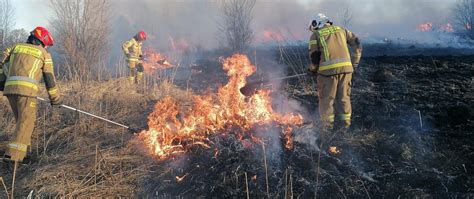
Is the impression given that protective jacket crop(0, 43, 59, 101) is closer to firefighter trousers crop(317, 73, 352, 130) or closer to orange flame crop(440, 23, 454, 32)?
firefighter trousers crop(317, 73, 352, 130)

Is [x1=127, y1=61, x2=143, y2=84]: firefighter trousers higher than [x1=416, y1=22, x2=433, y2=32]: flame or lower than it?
lower

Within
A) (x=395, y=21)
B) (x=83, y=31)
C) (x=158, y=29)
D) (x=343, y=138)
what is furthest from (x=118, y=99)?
(x=395, y=21)

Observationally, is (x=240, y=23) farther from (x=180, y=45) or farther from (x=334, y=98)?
(x=334, y=98)

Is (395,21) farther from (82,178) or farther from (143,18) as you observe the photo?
(82,178)

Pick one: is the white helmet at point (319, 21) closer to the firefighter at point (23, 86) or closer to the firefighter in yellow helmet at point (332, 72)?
the firefighter in yellow helmet at point (332, 72)

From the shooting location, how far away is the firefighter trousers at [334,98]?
557cm

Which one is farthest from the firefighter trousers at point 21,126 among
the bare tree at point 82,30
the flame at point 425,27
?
the flame at point 425,27

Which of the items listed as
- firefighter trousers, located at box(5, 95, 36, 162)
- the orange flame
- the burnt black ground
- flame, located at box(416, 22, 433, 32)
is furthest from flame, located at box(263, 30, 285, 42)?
the orange flame

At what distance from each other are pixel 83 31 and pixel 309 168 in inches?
541

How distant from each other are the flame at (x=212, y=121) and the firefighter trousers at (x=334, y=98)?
19.1 inches

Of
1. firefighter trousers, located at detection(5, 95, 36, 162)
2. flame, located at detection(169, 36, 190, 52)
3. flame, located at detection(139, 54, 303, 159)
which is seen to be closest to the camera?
firefighter trousers, located at detection(5, 95, 36, 162)

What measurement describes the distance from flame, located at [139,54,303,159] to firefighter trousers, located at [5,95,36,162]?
1.55 meters

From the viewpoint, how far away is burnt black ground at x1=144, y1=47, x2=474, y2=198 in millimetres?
4199

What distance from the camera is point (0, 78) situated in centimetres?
551
